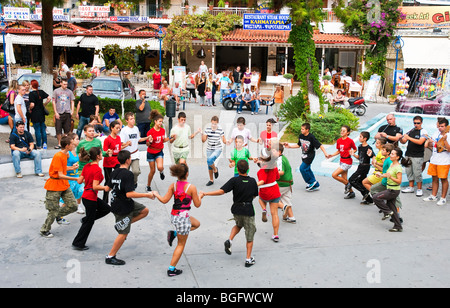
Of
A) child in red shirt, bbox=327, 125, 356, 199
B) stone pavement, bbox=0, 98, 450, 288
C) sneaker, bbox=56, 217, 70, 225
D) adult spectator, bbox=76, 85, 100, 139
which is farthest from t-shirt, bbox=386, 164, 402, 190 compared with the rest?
adult spectator, bbox=76, 85, 100, 139

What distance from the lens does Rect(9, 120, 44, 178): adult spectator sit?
408 inches

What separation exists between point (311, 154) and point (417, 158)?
2.25m

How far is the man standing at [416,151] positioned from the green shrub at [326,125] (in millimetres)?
4278

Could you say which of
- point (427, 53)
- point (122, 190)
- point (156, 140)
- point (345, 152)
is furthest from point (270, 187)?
point (427, 53)

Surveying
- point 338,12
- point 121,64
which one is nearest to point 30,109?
point 121,64

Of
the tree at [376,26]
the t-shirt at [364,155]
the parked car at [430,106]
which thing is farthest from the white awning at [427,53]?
the t-shirt at [364,155]

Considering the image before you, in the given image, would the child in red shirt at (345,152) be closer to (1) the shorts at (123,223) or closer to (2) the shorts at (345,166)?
(2) the shorts at (345,166)

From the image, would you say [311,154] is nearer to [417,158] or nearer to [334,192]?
[334,192]

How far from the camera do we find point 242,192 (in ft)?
21.3

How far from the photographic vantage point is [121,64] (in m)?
17.3

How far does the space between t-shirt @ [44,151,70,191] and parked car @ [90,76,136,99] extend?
10890 mm

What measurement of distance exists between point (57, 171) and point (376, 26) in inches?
1021

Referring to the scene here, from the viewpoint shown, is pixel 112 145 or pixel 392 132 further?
pixel 392 132

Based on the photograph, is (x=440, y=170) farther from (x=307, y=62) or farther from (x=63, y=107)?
(x=63, y=107)
